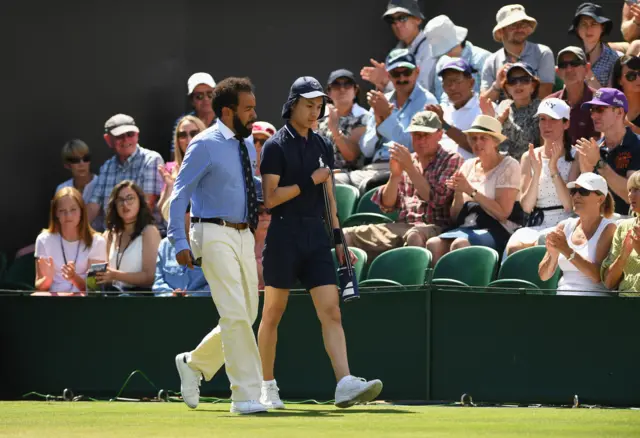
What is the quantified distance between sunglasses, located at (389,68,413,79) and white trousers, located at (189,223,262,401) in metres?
5.13

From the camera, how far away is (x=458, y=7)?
49.8ft

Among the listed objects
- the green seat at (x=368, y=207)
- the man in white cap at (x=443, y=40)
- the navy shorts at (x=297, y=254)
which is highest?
the man in white cap at (x=443, y=40)

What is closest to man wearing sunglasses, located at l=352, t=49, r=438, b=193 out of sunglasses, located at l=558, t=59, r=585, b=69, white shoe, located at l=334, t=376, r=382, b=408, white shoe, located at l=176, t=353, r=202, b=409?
sunglasses, located at l=558, t=59, r=585, b=69

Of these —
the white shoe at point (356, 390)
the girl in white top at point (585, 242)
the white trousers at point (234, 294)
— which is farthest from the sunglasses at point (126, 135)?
the white shoe at point (356, 390)

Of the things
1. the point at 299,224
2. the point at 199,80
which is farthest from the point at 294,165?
the point at 199,80

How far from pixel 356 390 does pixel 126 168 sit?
600 centimetres

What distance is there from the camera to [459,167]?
11.5 meters

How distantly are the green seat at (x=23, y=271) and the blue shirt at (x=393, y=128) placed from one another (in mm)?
3500

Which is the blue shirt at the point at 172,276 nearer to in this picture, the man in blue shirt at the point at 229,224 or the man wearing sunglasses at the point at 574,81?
the man in blue shirt at the point at 229,224

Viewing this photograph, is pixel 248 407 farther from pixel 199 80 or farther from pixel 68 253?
pixel 199 80

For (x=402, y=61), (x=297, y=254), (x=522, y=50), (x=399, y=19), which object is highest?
(x=399, y=19)

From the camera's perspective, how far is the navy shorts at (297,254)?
8.16 meters

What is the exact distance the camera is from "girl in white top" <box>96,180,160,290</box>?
37.2 feet

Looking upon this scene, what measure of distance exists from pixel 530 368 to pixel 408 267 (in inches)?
70.4
